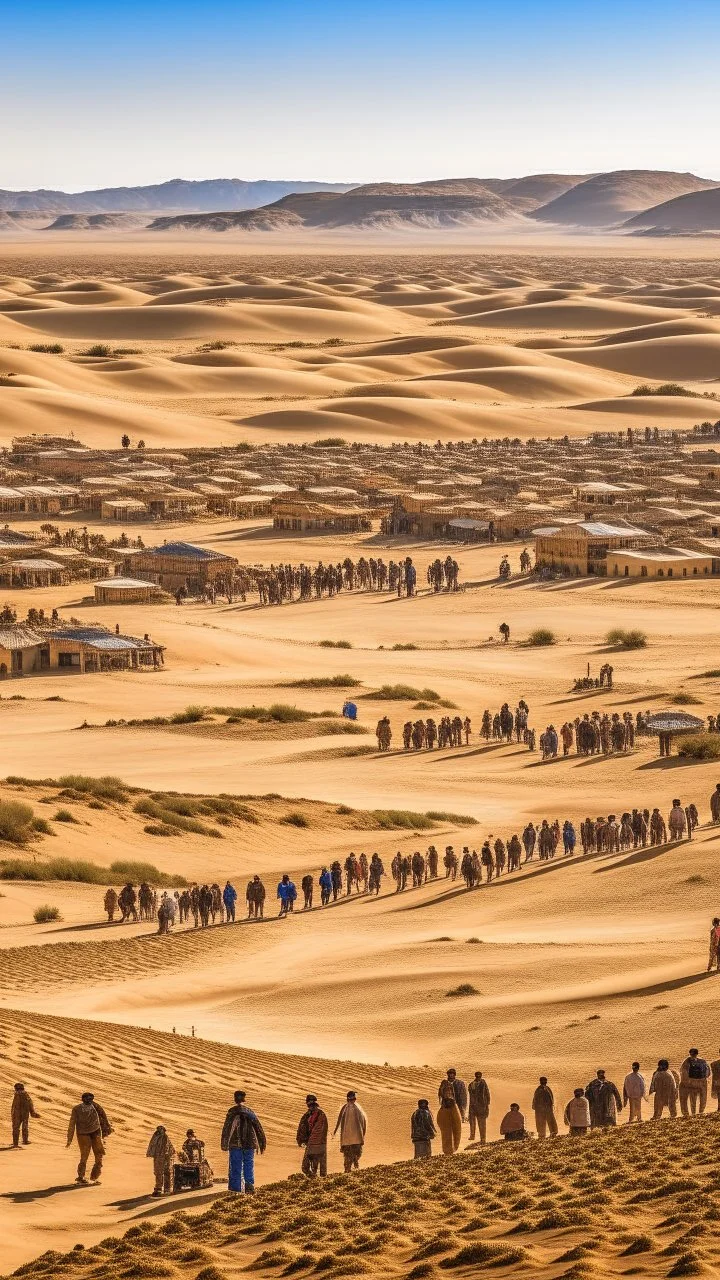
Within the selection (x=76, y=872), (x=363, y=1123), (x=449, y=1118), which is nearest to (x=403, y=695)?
(x=76, y=872)

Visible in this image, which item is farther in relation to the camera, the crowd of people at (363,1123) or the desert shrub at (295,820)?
the desert shrub at (295,820)

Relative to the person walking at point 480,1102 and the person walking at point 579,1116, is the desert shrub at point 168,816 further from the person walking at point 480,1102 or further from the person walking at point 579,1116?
the person walking at point 579,1116

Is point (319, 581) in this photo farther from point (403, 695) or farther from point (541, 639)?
point (403, 695)

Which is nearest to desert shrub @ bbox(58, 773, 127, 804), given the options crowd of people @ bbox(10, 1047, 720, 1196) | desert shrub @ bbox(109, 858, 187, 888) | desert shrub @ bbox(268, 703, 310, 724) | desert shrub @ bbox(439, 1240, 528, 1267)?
desert shrub @ bbox(109, 858, 187, 888)

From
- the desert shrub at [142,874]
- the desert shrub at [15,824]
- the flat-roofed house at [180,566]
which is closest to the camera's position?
the desert shrub at [142,874]

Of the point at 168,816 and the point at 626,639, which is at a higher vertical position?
the point at 168,816

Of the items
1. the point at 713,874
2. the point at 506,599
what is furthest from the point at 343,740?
the point at 506,599

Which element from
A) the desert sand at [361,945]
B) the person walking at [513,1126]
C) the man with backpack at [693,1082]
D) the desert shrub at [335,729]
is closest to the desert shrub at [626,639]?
the desert sand at [361,945]
